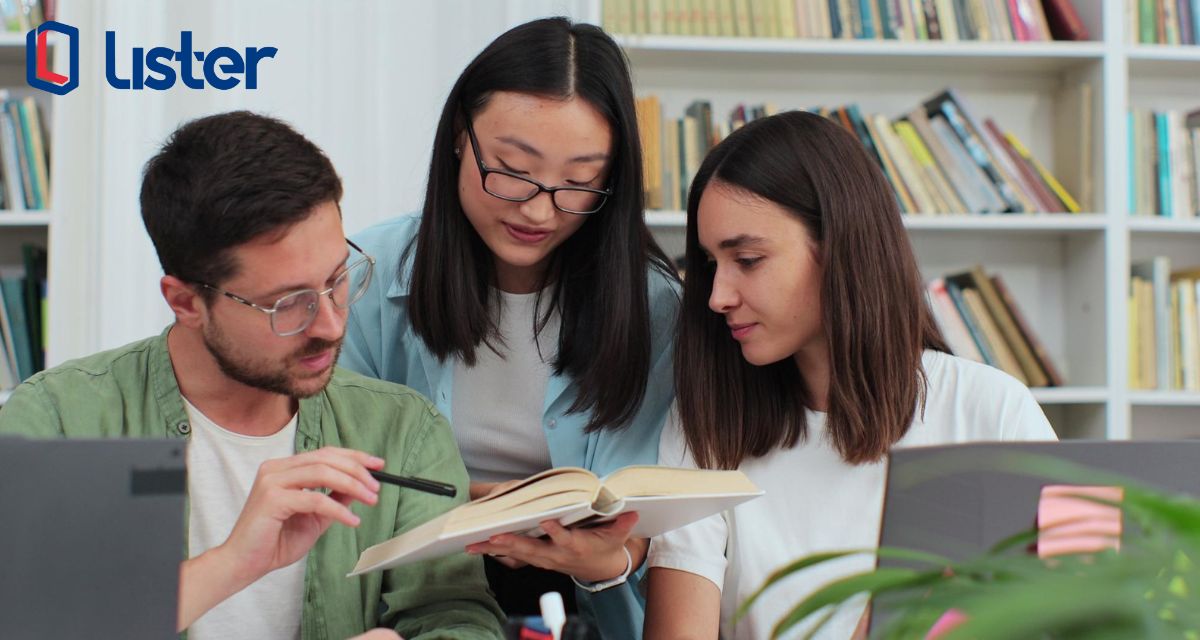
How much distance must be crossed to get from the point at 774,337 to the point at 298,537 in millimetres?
664

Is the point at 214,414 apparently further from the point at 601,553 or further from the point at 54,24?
the point at 54,24

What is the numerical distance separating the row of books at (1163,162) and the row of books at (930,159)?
6.8 inches

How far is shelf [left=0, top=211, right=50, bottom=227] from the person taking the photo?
2527mm

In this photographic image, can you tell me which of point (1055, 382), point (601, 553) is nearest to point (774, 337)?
point (601, 553)

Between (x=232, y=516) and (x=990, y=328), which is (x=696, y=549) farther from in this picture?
(x=990, y=328)

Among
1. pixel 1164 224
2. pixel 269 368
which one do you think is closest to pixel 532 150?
pixel 269 368

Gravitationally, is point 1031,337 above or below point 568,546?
above

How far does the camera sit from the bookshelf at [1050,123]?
2.60m

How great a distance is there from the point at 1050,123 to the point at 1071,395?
693 mm

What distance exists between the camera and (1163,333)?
2.64 metres

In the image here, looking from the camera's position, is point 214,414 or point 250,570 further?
point 214,414

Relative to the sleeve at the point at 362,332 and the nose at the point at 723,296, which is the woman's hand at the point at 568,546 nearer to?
the nose at the point at 723,296

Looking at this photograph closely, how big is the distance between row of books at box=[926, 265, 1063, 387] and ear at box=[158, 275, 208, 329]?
1.78 metres

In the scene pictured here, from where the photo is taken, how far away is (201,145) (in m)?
1.31
